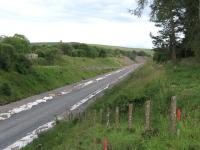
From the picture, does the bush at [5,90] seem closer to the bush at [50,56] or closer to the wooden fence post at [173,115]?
the wooden fence post at [173,115]

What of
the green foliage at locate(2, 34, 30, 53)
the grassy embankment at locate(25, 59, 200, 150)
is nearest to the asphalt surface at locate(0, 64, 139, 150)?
the grassy embankment at locate(25, 59, 200, 150)

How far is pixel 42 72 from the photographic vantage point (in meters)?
75.9

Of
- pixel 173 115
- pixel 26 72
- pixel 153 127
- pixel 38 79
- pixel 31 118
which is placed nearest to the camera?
pixel 173 115

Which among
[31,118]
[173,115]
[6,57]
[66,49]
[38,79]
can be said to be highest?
[173,115]

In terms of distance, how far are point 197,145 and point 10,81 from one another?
50.2 meters

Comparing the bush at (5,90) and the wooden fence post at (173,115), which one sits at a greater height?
the wooden fence post at (173,115)

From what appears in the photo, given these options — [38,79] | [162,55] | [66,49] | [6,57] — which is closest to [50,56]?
[38,79]

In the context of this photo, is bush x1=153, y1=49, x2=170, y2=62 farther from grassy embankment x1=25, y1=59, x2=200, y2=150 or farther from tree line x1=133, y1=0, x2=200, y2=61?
grassy embankment x1=25, y1=59, x2=200, y2=150

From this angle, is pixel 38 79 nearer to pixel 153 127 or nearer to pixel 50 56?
pixel 50 56

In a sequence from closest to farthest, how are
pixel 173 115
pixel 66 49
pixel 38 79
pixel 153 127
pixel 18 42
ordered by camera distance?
pixel 173 115 → pixel 153 127 → pixel 38 79 → pixel 18 42 → pixel 66 49

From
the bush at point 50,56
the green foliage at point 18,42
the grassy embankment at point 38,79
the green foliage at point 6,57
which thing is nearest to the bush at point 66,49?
the grassy embankment at point 38,79

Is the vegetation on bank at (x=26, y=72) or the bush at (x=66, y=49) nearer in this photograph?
the vegetation on bank at (x=26, y=72)

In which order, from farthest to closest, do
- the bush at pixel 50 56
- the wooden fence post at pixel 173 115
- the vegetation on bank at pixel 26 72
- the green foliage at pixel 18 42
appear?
1. the bush at pixel 50 56
2. the green foliage at pixel 18 42
3. the vegetation on bank at pixel 26 72
4. the wooden fence post at pixel 173 115

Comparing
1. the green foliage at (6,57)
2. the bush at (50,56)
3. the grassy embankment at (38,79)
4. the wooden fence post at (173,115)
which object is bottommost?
the grassy embankment at (38,79)
